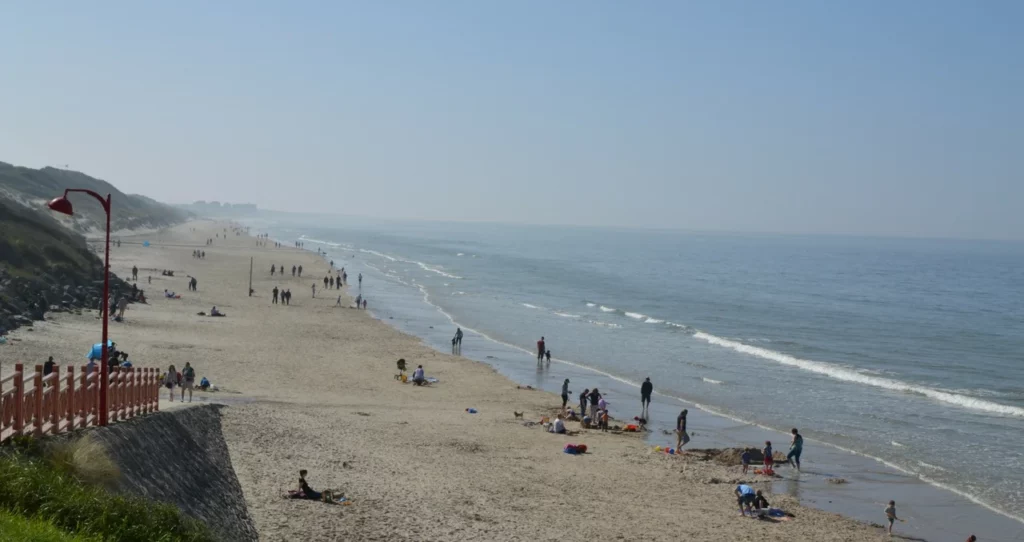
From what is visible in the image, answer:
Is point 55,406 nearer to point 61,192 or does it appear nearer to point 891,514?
point 891,514

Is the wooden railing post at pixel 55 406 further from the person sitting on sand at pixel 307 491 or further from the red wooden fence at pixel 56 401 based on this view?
the person sitting on sand at pixel 307 491

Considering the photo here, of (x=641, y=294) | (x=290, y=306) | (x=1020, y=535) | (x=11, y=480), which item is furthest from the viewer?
(x=641, y=294)

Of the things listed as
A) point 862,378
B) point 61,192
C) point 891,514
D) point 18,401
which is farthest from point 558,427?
point 61,192

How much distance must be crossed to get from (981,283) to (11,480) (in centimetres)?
12024

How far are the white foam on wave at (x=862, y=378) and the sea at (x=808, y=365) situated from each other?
161 mm

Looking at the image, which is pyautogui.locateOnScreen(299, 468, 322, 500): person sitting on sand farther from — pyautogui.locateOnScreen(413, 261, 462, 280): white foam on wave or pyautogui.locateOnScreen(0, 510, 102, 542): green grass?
pyautogui.locateOnScreen(413, 261, 462, 280): white foam on wave

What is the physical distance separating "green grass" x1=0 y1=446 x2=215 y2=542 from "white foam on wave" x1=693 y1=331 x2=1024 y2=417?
95.9ft

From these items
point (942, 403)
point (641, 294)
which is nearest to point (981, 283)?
point (641, 294)

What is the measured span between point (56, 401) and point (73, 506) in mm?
2582

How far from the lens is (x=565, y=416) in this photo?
2602cm

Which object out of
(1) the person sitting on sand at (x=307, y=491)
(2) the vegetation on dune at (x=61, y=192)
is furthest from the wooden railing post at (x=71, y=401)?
(2) the vegetation on dune at (x=61, y=192)

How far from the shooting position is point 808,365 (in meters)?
39.3

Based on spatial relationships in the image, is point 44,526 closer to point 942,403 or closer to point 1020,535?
point 1020,535

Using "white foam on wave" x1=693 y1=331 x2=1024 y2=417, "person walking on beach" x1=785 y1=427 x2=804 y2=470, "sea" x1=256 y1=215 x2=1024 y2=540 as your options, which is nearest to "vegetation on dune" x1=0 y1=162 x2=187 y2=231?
"sea" x1=256 y1=215 x2=1024 y2=540
